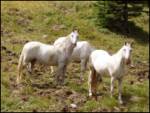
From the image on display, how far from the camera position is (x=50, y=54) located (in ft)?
55.8

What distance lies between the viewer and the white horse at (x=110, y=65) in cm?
1483

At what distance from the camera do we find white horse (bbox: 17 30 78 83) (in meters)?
16.9

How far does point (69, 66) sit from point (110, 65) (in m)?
5.43

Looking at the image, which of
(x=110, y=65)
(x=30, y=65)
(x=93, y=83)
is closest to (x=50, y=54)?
(x=30, y=65)

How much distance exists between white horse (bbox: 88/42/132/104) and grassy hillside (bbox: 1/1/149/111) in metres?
0.50

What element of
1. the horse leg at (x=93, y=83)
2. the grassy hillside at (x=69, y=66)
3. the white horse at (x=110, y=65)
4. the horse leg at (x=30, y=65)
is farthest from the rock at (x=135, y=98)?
the horse leg at (x=30, y=65)

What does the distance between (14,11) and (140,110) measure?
18.1 m

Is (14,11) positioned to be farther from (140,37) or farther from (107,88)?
(107,88)

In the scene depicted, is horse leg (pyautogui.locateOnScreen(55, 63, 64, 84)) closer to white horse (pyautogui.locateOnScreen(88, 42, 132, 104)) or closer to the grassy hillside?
the grassy hillside

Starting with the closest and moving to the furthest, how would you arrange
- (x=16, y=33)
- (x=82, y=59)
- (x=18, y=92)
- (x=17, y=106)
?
1. (x=17, y=106)
2. (x=18, y=92)
3. (x=82, y=59)
4. (x=16, y=33)

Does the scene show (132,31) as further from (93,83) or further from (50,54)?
(93,83)

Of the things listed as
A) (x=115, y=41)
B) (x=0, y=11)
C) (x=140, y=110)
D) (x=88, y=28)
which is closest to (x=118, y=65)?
(x=140, y=110)

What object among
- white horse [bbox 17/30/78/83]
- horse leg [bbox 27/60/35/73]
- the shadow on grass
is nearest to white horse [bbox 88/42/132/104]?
white horse [bbox 17/30/78/83]

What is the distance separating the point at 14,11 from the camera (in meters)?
31.2
